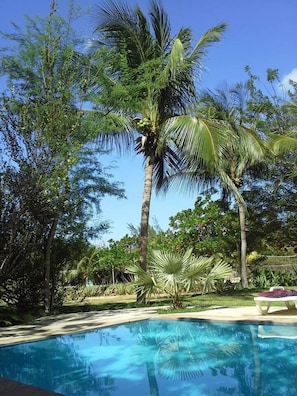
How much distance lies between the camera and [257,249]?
23359mm

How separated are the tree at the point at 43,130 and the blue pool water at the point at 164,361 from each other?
3431mm

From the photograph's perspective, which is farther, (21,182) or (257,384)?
(21,182)

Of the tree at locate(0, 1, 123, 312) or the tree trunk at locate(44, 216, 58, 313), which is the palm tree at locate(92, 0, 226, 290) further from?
the tree trunk at locate(44, 216, 58, 313)

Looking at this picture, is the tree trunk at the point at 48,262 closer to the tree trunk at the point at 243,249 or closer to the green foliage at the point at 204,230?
the green foliage at the point at 204,230

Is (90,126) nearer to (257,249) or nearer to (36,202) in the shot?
(36,202)

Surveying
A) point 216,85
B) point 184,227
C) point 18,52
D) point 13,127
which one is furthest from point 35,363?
point 216,85

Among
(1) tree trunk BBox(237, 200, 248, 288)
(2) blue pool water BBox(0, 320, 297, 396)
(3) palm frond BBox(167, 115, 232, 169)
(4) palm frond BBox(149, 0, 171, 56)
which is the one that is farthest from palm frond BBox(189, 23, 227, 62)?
(2) blue pool water BBox(0, 320, 297, 396)

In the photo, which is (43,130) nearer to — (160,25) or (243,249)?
(160,25)

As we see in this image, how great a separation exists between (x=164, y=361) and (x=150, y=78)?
10.2 meters

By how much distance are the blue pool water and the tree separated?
11.3 feet

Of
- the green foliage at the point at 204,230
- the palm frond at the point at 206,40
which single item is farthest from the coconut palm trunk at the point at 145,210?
the green foliage at the point at 204,230

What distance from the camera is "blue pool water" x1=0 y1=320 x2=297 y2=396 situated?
5.61 meters

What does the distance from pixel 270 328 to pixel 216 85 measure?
14.2 metres

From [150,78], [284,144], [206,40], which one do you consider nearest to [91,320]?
[150,78]
